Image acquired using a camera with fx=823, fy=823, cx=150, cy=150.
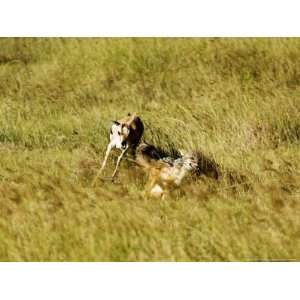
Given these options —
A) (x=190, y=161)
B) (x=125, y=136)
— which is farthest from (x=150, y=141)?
(x=190, y=161)

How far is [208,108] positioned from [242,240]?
3241 mm

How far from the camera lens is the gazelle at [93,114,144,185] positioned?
991cm

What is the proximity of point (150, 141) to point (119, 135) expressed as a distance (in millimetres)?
680

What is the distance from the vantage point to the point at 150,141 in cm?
1053

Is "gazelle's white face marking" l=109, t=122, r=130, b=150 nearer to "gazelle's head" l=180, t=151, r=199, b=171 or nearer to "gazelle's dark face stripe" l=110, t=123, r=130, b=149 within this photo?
"gazelle's dark face stripe" l=110, t=123, r=130, b=149

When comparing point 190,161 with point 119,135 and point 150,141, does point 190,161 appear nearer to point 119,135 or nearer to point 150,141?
point 119,135

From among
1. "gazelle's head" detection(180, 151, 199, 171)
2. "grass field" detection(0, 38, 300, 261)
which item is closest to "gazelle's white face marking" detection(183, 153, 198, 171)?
"gazelle's head" detection(180, 151, 199, 171)

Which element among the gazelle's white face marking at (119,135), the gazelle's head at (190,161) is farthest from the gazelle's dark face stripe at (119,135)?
the gazelle's head at (190,161)

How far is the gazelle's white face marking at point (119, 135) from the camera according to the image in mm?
9914

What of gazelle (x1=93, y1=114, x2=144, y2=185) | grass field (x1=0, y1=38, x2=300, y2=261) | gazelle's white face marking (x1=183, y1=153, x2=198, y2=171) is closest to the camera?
grass field (x1=0, y1=38, x2=300, y2=261)

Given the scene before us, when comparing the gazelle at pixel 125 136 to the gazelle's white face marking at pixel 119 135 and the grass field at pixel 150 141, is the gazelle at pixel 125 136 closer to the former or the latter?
the gazelle's white face marking at pixel 119 135

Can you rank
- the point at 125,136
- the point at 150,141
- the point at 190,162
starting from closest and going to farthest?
the point at 190,162, the point at 125,136, the point at 150,141

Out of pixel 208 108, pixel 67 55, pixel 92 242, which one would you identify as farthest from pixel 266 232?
pixel 67 55

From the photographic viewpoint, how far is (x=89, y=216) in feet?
28.3
